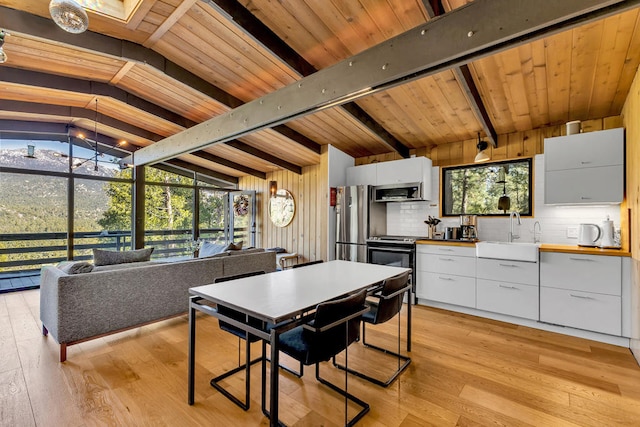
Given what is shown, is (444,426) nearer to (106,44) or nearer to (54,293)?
(54,293)

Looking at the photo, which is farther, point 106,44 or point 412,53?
point 106,44

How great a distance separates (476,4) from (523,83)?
1.61 meters

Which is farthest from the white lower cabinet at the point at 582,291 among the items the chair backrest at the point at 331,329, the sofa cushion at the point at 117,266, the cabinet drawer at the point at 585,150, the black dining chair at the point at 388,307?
the sofa cushion at the point at 117,266

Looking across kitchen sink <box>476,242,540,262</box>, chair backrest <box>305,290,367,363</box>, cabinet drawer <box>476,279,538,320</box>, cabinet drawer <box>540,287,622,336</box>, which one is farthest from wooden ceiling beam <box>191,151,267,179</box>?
cabinet drawer <box>540,287,622,336</box>

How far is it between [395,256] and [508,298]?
143cm

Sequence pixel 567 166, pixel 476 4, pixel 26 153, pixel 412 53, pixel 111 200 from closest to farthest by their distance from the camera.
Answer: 1. pixel 476 4
2. pixel 412 53
3. pixel 567 166
4. pixel 26 153
5. pixel 111 200

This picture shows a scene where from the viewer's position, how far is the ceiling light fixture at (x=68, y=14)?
5.24 feet

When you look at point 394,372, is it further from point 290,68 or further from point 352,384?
point 290,68

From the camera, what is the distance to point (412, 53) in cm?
195

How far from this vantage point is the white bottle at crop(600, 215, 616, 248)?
9.71 feet

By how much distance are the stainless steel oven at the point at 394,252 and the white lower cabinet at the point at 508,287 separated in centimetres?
82

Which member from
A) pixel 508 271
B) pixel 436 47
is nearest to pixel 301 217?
pixel 508 271

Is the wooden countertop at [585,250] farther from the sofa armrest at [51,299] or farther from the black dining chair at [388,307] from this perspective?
the sofa armrest at [51,299]

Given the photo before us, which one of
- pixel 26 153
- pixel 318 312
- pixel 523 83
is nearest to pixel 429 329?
pixel 318 312
